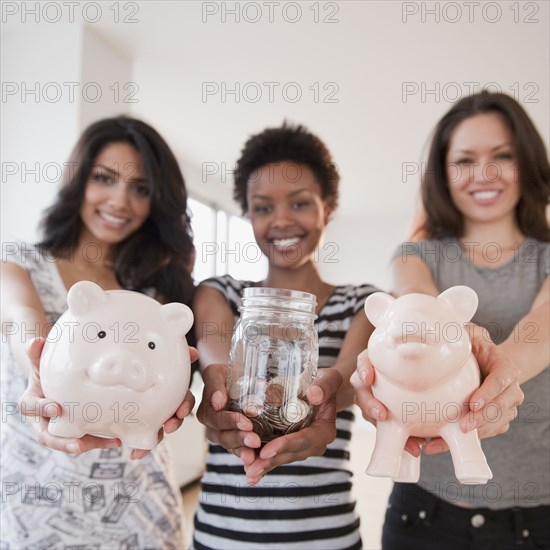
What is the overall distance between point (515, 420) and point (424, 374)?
50cm

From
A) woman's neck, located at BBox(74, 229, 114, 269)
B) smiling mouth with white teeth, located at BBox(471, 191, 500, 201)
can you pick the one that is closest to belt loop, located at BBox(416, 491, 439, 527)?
smiling mouth with white teeth, located at BBox(471, 191, 500, 201)

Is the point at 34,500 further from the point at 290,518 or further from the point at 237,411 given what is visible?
the point at 237,411

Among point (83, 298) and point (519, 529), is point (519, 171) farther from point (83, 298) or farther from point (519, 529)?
point (83, 298)

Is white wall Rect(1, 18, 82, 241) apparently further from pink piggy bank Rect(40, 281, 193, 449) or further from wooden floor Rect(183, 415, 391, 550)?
pink piggy bank Rect(40, 281, 193, 449)

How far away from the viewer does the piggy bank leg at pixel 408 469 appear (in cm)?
70

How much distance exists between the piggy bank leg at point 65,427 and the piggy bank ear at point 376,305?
0.39m

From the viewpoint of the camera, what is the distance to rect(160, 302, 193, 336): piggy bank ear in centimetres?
69

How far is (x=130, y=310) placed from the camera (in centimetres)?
66

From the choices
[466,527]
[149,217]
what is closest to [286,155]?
[149,217]

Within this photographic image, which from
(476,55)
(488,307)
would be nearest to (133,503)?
(488,307)

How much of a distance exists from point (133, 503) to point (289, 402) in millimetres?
580

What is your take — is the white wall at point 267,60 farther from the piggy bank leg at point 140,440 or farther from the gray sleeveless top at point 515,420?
the piggy bank leg at point 140,440

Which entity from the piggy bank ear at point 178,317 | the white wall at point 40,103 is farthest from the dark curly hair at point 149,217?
the white wall at point 40,103

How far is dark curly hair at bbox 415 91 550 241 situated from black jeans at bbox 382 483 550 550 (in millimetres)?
511
